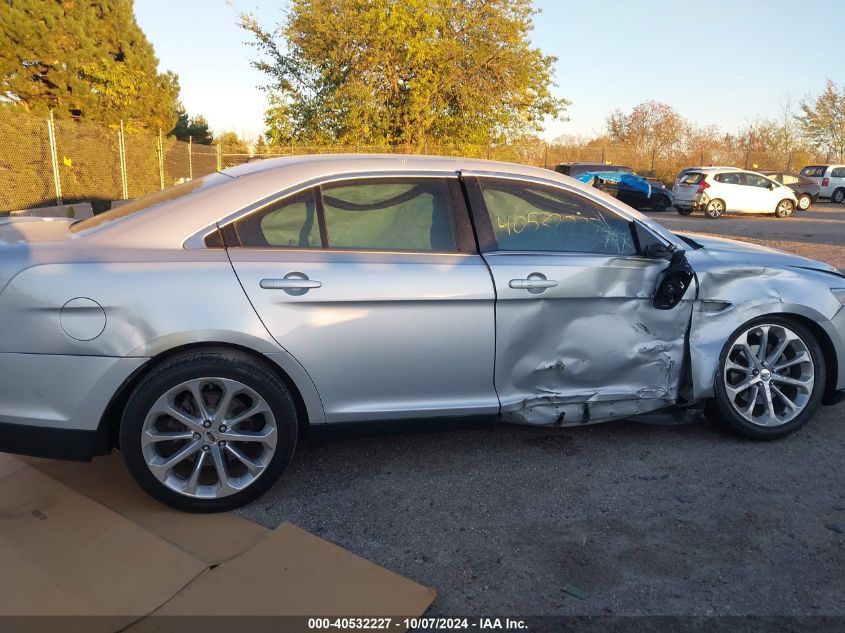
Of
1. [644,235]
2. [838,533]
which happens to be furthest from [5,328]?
[838,533]

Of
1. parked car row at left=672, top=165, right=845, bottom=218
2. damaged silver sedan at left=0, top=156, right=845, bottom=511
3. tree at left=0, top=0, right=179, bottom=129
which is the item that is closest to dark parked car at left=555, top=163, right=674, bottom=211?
parked car row at left=672, top=165, right=845, bottom=218

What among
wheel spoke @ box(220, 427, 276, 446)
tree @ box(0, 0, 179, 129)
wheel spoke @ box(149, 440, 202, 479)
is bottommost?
wheel spoke @ box(149, 440, 202, 479)

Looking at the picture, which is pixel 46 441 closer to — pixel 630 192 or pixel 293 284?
pixel 293 284

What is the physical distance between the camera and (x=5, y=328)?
2.70 meters

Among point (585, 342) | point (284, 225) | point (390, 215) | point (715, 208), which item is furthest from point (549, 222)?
point (715, 208)

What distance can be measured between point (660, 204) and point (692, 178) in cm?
339

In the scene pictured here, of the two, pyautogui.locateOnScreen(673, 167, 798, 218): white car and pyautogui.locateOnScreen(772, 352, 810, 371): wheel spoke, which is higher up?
pyautogui.locateOnScreen(673, 167, 798, 218): white car

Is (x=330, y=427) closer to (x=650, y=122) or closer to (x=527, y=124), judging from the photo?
(x=527, y=124)

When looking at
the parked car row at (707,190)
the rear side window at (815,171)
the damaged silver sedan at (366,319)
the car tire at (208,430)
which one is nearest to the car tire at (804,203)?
the parked car row at (707,190)

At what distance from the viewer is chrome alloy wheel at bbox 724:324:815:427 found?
12.3 feet

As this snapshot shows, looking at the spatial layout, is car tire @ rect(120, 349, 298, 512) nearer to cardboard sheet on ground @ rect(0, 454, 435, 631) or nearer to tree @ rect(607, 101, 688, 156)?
cardboard sheet on ground @ rect(0, 454, 435, 631)

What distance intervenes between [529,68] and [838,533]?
882 inches

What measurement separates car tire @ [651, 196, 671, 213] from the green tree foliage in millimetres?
20735

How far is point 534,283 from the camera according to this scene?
3.30 m
